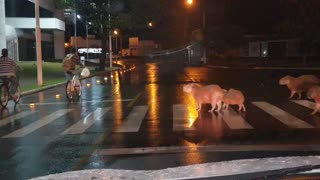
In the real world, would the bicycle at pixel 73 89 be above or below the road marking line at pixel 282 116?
above

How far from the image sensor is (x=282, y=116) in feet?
46.2

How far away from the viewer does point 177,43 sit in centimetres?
11850

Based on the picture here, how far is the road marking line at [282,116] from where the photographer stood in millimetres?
12568

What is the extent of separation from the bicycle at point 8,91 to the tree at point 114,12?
30263 mm

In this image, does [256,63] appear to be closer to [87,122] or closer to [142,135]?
[87,122]

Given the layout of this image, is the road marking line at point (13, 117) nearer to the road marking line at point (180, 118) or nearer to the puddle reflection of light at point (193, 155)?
the road marking line at point (180, 118)

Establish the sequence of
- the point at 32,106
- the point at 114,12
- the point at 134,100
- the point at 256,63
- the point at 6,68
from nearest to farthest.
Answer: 1. the point at 6,68
2. the point at 32,106
3. the point at 134,100
4. the point at 114,12
5. the point at 256,63

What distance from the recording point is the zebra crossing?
40.1ft

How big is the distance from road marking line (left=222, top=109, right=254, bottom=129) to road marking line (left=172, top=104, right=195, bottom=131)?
962mm

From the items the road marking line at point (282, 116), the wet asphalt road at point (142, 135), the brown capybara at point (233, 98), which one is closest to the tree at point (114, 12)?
the wet asphalt road at point (142, 135)

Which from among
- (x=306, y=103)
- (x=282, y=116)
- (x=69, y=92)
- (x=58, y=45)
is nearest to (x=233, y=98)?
(x=282, y=116)

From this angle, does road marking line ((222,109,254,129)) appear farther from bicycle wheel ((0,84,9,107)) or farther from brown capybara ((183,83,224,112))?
bicycle wheel ((0,84,9,107))

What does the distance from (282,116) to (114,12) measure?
122 feet

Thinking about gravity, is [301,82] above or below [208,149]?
above
